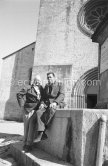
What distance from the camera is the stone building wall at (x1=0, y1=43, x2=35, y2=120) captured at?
1539 centimetres

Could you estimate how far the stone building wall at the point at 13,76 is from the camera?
15391mm

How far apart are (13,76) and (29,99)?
502 inches

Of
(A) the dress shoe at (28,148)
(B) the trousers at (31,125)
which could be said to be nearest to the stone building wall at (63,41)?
(B) the trousers at (31,125)

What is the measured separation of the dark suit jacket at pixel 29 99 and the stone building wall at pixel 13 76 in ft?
39.1

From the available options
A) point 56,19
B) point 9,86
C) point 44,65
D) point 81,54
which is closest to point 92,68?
point 81,54

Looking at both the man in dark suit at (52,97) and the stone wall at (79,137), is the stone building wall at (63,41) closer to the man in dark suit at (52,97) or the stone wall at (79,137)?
the man in dark suit at (52,97)

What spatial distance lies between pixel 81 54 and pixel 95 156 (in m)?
11.0

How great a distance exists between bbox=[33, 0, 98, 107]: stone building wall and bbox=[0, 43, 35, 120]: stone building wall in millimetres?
2713

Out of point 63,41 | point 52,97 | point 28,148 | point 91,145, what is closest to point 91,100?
point 63,41

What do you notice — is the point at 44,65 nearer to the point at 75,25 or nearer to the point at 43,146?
the point at 75,25

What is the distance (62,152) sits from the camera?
2498 mm

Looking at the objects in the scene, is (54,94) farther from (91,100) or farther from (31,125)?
(91,100)

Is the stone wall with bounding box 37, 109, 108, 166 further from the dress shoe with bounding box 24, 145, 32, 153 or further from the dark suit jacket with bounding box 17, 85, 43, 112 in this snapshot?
the dark suit jacket with bounding box 17, 85, 43, 112

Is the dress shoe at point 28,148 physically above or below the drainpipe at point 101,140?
below
